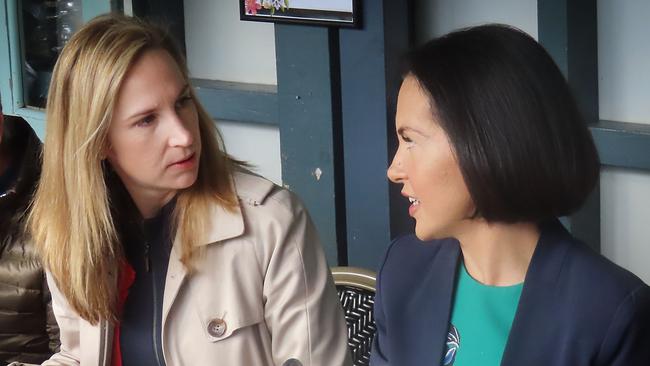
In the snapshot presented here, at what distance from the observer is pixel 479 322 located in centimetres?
191

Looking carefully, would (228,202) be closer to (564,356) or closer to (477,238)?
(477,238)

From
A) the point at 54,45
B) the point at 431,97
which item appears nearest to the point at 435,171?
the point at 431,97

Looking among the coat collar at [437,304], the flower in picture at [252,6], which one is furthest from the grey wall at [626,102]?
the coat collar at [437,304]

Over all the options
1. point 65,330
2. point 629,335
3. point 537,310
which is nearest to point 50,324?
point 65,330

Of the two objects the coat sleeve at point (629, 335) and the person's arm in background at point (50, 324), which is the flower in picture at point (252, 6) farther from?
the coat sleeve at point (629, 335)

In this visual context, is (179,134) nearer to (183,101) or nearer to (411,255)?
(183,101)

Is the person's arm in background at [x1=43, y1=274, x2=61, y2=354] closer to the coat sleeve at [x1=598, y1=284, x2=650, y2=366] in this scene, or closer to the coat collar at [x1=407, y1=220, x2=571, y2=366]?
the coat collar at [x1=407, y1=220, x2=571, y2=366]

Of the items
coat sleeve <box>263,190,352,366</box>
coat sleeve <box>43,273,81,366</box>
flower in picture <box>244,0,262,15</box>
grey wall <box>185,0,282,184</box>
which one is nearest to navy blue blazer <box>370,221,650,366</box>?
coat sleeve <box>263,190,352,366</box>

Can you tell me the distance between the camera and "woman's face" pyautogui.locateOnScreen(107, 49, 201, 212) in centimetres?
229

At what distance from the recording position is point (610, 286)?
5.90ft

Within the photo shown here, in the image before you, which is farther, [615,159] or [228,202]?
[615,159]

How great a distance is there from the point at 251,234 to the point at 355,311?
39cm

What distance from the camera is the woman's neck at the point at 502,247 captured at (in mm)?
1865

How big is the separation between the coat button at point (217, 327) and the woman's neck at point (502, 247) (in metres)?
0.65
